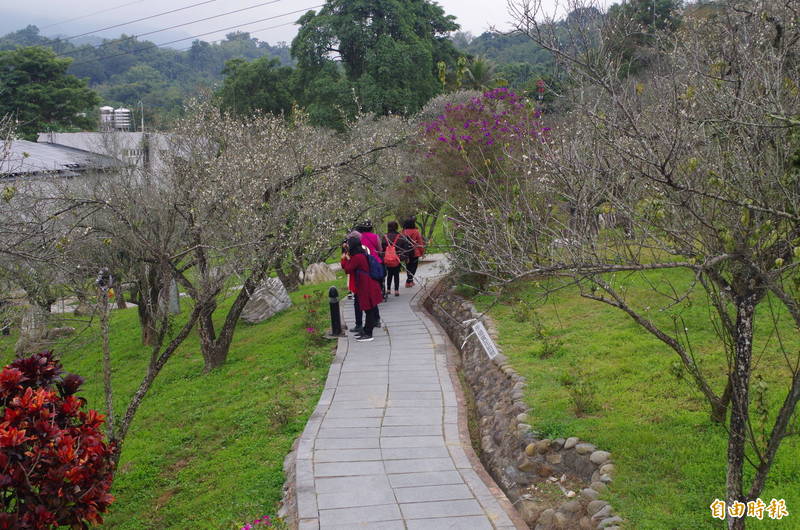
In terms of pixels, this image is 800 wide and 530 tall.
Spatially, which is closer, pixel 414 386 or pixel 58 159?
pixel 414 386

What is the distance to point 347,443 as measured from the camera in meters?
6.86

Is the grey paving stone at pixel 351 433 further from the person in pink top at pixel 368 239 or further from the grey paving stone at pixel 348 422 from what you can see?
the person in pink top at pixel 368 239

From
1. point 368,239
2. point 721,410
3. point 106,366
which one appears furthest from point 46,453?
point 368,239

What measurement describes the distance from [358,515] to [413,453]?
134cm

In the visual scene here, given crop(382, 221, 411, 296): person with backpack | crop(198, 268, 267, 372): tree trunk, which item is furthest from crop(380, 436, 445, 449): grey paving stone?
crop(382, 221, 411, 296): person with backpack

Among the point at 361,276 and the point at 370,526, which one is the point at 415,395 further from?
the point at 370,526

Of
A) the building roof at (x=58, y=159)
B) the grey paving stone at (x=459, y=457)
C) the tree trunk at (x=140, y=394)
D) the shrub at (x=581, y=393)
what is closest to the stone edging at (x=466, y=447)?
the grey paving stone at (x=459, y=457)

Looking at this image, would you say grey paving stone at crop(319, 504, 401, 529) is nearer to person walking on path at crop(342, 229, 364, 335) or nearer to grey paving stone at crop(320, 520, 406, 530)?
grey paving stone at crop(320, 520, 406, 530)

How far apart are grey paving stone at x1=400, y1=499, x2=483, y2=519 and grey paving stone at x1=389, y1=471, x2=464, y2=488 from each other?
37 centimetres

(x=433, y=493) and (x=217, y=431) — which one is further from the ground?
(x=433, y=493)

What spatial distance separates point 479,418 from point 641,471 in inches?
105

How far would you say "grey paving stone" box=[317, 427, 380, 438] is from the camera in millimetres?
7045

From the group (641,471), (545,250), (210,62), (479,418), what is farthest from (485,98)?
(210,62)
